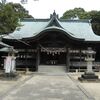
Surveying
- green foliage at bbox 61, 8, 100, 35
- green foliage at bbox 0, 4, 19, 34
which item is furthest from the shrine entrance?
green foliage at bbox 61, 8, 100, 35

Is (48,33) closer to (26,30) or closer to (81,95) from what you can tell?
(26,30)

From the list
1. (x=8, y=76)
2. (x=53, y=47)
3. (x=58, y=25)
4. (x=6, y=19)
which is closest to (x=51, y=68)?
(x=53, y=47)

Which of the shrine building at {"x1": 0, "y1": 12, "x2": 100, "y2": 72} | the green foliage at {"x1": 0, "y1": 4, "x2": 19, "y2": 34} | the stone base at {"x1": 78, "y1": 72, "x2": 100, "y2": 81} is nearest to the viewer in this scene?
the green foliage at {"x1": 0, "y1": 4, "x2": 19, "y2": 34}

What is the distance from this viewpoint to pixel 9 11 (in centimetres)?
1927

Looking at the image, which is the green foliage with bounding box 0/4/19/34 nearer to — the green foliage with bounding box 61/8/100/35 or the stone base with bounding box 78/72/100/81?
the stone base with bounding box 78/72/100/81

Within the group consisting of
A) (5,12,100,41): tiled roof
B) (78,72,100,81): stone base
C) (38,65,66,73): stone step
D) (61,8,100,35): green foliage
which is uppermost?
(61,8,100,35): green foliage

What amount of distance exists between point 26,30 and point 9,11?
20272mm

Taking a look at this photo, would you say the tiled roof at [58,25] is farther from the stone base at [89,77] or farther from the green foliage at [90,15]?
the green foliage at [90,15]

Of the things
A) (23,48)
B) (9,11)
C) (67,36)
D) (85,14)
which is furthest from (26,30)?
(85,14)

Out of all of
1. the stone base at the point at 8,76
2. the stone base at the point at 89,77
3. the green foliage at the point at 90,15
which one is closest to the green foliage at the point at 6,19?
the stone base at the point at 8,76

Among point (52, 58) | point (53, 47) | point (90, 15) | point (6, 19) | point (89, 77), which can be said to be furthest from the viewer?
point (90, 15)

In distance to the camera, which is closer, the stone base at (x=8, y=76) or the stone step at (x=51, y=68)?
the stone base at (x=8, y=76)

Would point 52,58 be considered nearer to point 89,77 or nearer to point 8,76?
point 8,76

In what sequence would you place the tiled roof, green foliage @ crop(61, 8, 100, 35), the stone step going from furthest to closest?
green foliage @ crop(61, 8, 100, 35) < the tiled roof < the stone step
